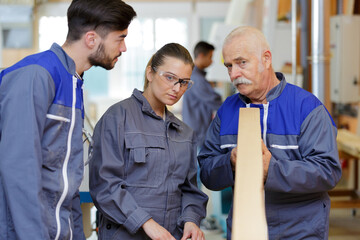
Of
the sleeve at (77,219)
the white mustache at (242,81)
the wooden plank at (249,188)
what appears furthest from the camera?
the white mustache at (242,81)

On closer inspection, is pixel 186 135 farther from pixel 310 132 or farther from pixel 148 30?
pixel 148 30

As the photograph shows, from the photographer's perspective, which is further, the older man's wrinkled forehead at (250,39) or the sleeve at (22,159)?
the older man's wrinkled forehead at (250,39)

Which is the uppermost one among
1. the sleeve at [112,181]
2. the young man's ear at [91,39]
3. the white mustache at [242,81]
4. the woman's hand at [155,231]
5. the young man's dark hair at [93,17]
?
the young man's dark hair at [93,17]

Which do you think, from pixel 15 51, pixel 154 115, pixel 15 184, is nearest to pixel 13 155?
pixel 15 184

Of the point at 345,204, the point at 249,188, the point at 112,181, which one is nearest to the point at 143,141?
the point at 112,181

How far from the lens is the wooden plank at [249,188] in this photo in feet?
3.91

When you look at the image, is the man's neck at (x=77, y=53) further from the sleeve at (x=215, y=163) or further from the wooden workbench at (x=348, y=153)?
the wooden workbench at (x=348, y=153)

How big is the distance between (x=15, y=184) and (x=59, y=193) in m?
0.18

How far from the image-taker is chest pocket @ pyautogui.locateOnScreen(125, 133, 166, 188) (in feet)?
6.24

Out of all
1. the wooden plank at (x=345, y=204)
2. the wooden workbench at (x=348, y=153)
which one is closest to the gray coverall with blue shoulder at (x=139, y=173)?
the wooden workbench at (x=348, y=153)

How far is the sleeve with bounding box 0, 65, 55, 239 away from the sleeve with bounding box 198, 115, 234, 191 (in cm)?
71

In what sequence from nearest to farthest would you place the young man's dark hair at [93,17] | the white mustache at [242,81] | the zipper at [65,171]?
the zipper at [65,171]
the young man's dark hair at [93,17]
the white mustache at [242,81]

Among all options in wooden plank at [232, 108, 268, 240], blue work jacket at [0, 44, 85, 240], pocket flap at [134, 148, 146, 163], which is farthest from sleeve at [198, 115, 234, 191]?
blue work jacket at [0, 44, 85, 240]

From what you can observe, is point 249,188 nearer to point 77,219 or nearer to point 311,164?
point 311,164
